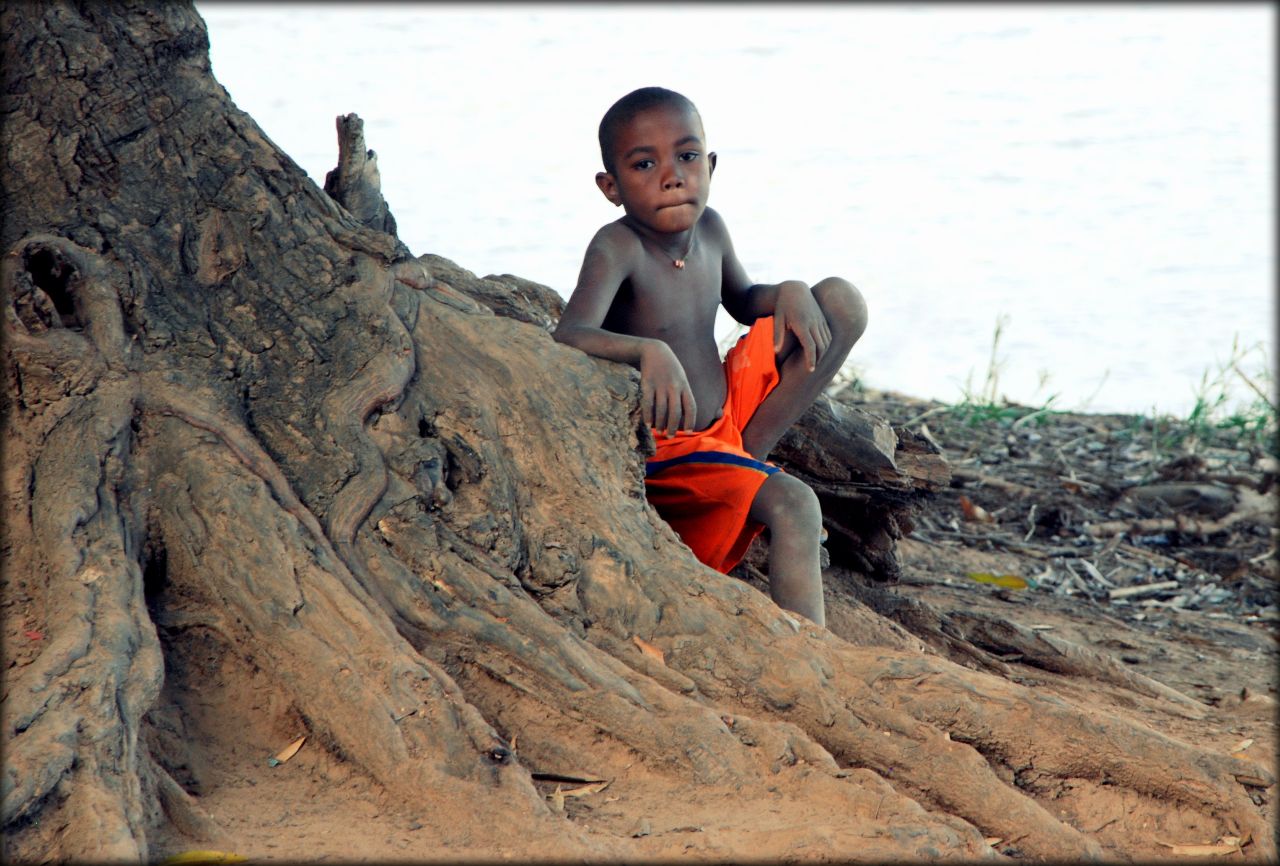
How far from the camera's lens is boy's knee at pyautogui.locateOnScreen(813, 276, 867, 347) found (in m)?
4.18

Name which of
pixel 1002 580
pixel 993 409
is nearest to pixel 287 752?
pixel 1002 580

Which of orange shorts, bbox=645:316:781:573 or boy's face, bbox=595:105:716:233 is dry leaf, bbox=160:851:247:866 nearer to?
orange shorts, bbox=645:316:781:573

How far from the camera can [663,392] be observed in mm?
3723

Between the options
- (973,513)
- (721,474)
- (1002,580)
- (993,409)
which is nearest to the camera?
(721,474)

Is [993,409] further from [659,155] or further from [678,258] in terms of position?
[659,155]

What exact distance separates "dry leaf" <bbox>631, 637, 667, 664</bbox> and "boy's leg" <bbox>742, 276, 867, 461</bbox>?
1102mm

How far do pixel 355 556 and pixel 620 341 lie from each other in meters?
1.01

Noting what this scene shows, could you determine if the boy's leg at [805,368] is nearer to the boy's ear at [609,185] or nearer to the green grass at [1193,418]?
the boy's ear at [609,185]

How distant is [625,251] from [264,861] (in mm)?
2119

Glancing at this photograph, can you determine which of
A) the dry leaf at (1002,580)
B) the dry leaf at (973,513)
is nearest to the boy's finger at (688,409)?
the dry leaf at (1002,580)

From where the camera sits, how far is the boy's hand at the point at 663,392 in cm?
372

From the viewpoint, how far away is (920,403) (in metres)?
7.97

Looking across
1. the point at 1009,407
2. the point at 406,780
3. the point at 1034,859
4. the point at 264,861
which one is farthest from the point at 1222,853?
the point at 1009,407

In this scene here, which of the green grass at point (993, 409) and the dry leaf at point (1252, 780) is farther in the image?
the green grass at point (993, 409)
